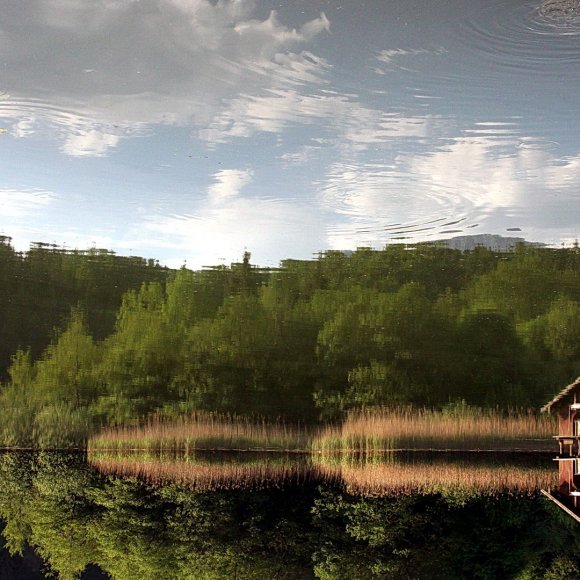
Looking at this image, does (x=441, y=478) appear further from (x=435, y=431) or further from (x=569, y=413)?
(x=435, y=431)

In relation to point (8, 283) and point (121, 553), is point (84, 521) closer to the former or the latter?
point (121, 553)

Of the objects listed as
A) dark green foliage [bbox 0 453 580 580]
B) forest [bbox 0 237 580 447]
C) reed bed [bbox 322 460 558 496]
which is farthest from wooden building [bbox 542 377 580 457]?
forest [bbox 0 237 580 447]

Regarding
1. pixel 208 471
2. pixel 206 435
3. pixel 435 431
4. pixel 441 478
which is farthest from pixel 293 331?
pixel 441 478

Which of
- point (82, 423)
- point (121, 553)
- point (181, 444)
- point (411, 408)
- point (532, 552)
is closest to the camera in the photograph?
point (532, 552)

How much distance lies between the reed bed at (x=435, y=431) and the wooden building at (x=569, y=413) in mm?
3965

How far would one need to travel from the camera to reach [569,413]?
5.50 m

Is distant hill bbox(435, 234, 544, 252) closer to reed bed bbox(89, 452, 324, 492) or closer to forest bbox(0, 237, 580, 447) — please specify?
forest bbox(0, 237, 580, 447)

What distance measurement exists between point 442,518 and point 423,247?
26.3 ft

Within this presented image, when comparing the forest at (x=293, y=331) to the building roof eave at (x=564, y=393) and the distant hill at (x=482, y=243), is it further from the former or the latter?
the building roof eave at (x=564, y=393)

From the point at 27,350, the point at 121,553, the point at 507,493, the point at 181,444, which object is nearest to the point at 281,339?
the point at 181,444

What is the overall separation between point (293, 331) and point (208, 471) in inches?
200

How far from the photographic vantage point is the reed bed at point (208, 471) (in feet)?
23.9

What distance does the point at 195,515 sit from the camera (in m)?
6.06

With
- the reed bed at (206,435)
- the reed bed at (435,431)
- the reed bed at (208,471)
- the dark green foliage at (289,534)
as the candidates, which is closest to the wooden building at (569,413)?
the dark green foliage at (289,534)
